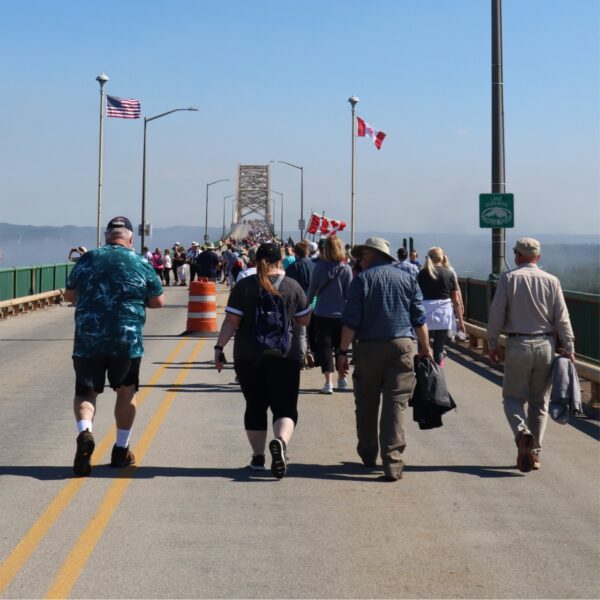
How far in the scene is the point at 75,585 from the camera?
560 centimetres

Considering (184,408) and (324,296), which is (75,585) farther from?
(324,296)

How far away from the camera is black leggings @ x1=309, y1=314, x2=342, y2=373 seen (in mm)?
13289

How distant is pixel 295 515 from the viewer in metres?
7.21

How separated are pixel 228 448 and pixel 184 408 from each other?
2.59 m

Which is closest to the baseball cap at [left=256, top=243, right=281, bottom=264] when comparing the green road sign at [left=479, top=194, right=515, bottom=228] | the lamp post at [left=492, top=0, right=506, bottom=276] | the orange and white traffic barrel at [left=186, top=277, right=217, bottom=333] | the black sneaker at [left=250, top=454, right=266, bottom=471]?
the black sneaker at [left=250, top=454, right=266, bottom=471]

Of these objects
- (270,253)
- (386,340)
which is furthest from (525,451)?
(270,253)

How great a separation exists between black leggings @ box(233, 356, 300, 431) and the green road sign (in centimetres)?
1123

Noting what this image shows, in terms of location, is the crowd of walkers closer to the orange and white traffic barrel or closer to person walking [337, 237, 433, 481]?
person walking [337, 237, 433, 481]

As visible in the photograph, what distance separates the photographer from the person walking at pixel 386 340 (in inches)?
335


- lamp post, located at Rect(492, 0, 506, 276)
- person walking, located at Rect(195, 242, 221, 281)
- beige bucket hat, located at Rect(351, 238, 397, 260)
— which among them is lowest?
beige bucket hat, located at Rect(351, 238, 397, 260)

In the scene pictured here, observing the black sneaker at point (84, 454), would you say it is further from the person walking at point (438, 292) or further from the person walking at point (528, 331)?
the person walking at point (438, 292)

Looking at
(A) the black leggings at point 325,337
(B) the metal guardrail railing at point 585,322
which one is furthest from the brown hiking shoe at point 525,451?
(B) the metal guardrail railing at point 585,322

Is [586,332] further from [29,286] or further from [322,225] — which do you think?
[322,225]

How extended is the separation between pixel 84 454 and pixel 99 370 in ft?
2.17
